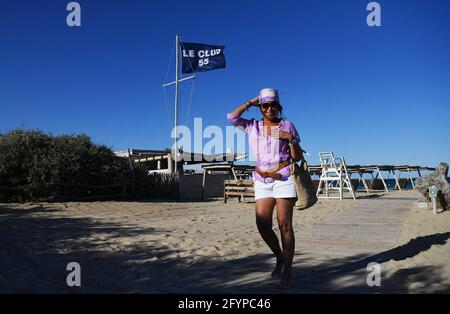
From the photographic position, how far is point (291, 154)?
4.02 m

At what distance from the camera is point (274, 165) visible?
397 cm

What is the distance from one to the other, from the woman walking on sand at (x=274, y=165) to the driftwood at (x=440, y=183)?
8.45 meters

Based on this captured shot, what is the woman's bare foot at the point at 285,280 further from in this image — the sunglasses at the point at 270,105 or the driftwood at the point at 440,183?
the driftwood at the point at 440,183

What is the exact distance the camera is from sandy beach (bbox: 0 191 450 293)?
410 cm

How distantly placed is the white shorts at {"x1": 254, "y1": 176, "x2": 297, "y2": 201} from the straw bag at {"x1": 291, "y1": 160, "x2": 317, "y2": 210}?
0.14 meters

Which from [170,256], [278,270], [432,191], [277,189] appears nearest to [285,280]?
[278,270]

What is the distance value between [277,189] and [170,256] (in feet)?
7.63

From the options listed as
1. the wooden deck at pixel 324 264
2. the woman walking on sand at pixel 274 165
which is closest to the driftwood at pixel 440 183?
the wooden deck at pixel 324 264

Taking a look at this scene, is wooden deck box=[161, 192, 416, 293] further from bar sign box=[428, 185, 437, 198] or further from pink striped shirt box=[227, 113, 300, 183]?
bar sign box=[428, 185, 437, 198]

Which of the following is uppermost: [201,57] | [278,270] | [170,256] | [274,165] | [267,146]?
[201,57]

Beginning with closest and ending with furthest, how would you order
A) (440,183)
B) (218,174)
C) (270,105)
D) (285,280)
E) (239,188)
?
(285,280)
(270,105)
(440,183)
(239,188)
(218,174)

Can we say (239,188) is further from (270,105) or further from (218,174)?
(270,105)
